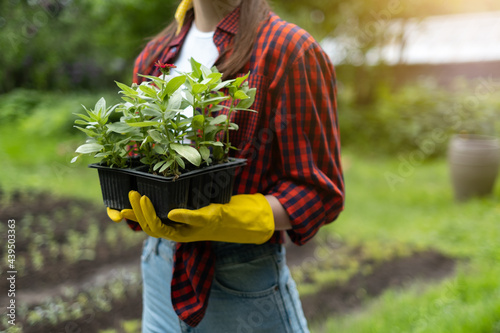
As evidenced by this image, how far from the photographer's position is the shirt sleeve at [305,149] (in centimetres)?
107

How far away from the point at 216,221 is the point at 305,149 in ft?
0.96

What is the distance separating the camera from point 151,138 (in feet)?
2.94

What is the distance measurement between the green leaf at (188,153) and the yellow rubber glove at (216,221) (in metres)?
0.11

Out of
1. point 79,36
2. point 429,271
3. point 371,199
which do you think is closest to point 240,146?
point 429,271

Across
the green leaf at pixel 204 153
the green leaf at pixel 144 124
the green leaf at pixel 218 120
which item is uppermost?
the green leaf at pixel 144 124

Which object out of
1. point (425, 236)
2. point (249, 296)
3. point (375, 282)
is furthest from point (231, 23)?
point (425, 236)

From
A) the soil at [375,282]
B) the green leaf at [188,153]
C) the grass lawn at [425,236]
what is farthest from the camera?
the soil at [375,282]

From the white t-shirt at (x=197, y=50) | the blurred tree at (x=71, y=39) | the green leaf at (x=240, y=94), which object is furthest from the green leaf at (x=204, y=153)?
the blurred tree at (x=71, y=39)

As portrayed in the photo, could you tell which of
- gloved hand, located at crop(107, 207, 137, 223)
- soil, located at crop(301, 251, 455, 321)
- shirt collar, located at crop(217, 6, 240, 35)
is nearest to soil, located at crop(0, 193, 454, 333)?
soil, located at crop(301, 251, 455, 321)

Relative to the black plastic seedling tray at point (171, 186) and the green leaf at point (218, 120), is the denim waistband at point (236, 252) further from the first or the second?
the green leaf at point (218, 120)

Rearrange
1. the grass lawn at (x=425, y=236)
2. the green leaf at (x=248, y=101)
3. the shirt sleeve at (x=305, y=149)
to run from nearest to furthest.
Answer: the green leaf at (x=248, y=101) < the shirt sleeve at (x=305, y=149) < the grass lawn at (x=425, y=236)

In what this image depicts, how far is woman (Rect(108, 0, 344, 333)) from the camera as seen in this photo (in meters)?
Result: 1.07

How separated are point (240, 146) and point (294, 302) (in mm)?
443

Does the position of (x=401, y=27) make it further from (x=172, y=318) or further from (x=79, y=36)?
(x=172, y=318)
